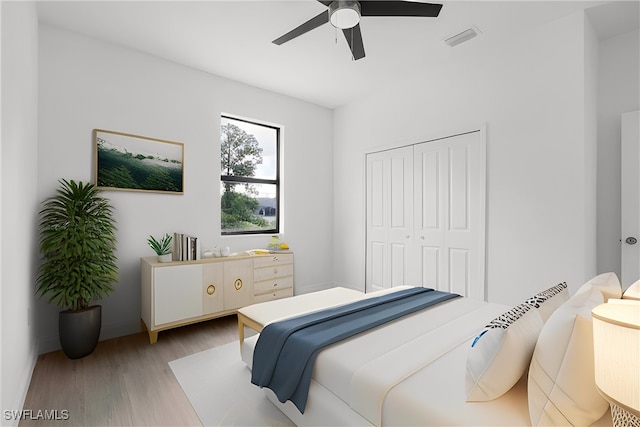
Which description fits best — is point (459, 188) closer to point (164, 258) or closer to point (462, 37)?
point (462, 37)

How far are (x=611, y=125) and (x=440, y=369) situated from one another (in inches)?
119

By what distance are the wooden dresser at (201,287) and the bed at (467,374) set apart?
5.51ft

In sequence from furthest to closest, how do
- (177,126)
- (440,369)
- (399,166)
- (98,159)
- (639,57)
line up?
(399,166) → (177,126) → (98,159) → (639,57) → (440,369)

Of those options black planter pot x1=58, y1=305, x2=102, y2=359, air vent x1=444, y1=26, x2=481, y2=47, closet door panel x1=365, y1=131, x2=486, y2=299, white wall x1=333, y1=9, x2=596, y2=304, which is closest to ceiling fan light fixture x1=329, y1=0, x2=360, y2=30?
air vent x1=444, y1=26, x2=481, y2=47

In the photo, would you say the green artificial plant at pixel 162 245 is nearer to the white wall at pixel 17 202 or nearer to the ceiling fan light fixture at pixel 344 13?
the white wall at pixel 17 202

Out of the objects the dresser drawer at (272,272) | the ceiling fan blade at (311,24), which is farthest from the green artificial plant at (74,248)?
the ceiling fan blade at (311,24)

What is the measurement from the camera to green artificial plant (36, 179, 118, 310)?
7.97 feet

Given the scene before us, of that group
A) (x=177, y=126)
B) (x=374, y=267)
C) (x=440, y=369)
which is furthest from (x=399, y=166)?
(x=440, y=369)

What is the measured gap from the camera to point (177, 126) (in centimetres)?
346

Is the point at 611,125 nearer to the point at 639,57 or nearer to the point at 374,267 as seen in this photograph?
the point at 639,57

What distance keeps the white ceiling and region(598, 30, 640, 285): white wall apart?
19cm

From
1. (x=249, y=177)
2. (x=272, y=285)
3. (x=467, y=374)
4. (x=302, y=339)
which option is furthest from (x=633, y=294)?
(x=249, y=177)

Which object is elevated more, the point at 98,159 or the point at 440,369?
the point at 98,159

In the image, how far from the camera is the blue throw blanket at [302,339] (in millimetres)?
1571
